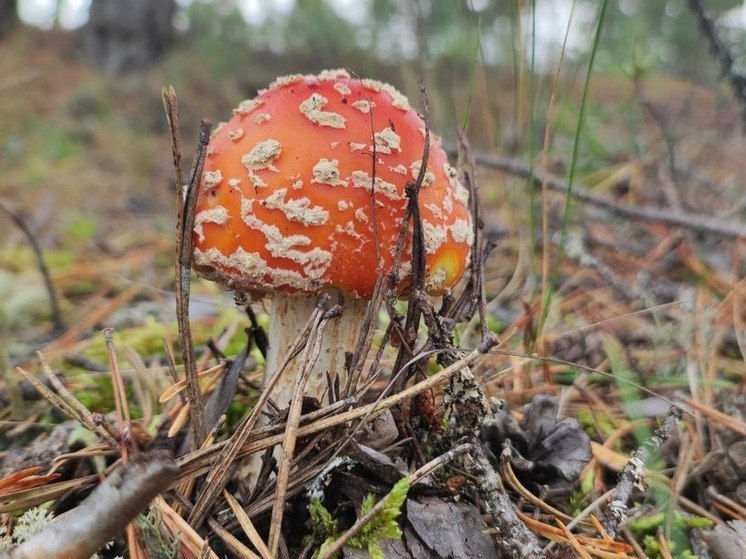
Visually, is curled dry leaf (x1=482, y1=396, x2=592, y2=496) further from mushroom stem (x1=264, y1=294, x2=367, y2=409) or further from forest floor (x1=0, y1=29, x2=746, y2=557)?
mushroom stem (x1=264, y1=294, x2=367, y2=409)

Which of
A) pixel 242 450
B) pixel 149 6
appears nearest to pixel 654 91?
pixel 149 6

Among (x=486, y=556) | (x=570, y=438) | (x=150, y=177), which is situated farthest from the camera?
(x=150, y=177)

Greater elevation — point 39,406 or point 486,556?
point 39,406

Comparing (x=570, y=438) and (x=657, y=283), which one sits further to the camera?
(x=657, y=283)

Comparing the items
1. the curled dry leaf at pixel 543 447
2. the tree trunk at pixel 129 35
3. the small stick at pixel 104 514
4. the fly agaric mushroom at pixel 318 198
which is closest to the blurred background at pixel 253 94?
the tree trunk at pixel 129 35

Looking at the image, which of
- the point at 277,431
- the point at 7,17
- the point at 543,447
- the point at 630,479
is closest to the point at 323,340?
the point at 277,431

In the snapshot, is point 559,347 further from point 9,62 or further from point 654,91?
point 9,62

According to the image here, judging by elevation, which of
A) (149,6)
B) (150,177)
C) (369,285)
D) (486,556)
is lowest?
(486,556)

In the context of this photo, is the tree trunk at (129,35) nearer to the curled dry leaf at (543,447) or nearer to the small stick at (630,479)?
the curled dry leaf at (543,447)
